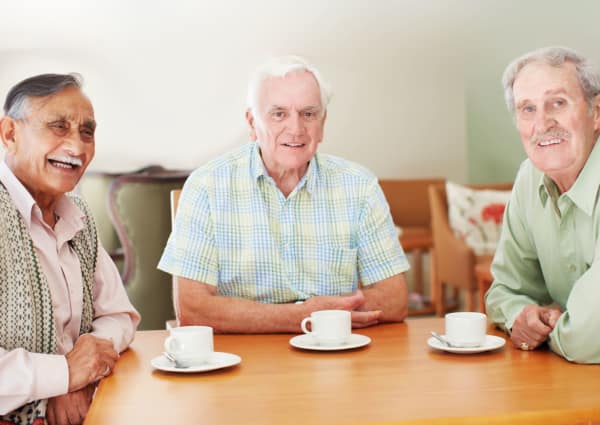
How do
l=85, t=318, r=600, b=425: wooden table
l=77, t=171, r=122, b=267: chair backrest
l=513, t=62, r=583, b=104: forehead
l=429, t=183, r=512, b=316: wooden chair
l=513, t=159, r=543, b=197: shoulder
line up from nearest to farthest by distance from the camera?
1. l=85, t=318, r=600, b=425: wooden table
2. l=513, t=62, r=583, b=104: forehead
3. l=513, t=159, r=543, b=197: shoulder
4. l=77, t=171, r=122, b=267: chair backrest
5. l=429, t=183, r=512, b=316: wooden chair

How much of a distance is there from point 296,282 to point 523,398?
0.97m

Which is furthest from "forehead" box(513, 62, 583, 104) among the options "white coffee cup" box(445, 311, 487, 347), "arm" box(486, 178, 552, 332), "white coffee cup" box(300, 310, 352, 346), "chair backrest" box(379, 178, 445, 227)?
"chair backrest" box(379, 178, 445, 227)

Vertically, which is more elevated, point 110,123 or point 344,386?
point 110,123

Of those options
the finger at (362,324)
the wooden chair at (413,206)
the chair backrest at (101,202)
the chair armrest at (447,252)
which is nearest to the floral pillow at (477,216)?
the chair armrest at (447,252)

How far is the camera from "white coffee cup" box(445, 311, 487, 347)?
4.94 ft

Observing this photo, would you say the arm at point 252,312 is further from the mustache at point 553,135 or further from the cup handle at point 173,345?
the mustache at point 553,135

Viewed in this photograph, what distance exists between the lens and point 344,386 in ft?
4.22

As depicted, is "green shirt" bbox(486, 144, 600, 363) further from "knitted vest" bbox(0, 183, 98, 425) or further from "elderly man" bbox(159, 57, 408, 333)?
"knitted vest" bbox(0, 183, 98, 425)

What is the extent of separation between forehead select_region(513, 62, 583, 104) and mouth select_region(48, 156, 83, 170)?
0.97 metres

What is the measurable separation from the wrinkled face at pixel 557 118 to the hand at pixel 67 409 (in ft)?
3.46

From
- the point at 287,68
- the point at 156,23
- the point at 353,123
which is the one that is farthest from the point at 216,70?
the point at 287,68

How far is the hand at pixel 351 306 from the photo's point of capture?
180 centimetres

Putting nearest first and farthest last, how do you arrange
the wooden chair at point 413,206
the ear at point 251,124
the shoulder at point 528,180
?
the shoulder at point 528,180 → the ear at point 251,124 → the wooden chair at point 413,206

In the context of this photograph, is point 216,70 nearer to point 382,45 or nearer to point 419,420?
point 382,45
